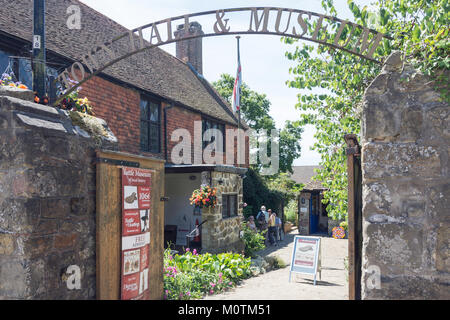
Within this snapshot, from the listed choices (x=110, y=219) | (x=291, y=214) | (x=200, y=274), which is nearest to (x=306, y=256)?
(x=200, y=274)

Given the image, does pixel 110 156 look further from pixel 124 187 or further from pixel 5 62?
pixel 5 62

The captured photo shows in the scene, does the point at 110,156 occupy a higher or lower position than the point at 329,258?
higher

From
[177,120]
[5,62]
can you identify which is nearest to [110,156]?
[5,62]

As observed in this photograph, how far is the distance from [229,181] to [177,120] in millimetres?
3147

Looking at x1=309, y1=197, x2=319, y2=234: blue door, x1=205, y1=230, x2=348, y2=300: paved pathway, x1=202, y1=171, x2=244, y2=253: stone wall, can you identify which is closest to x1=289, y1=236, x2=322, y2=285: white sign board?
x1=205, y1=230, x2=348, y2=300: paved pathway

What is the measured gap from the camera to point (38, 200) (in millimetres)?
3045

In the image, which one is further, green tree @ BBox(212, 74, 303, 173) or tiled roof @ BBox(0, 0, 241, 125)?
green tree @ BBox(212, 74, 303, 173)

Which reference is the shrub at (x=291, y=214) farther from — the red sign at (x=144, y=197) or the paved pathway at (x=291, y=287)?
the red sign at (x=144, y=197)

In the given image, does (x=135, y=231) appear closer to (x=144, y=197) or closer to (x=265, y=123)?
(x=144, y=197)

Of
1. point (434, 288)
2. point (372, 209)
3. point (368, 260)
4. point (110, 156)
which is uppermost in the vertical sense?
point (110, 156)

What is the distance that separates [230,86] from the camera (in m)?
32.0

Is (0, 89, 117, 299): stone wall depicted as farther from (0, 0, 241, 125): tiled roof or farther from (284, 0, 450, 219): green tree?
(0, 0, 241, 125): tiled roof

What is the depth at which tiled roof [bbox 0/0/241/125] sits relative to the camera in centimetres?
872

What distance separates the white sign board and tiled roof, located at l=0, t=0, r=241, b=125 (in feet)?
22.2
